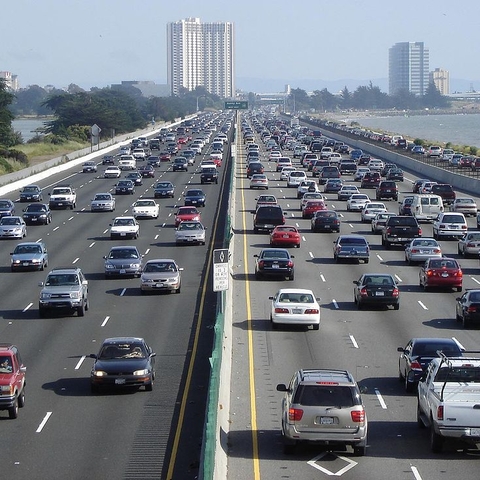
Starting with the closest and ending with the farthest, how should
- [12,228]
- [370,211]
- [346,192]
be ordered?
[12,228]
[370,211]
[346,192]

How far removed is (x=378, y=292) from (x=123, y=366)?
1421cm

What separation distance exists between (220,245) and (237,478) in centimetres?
3734

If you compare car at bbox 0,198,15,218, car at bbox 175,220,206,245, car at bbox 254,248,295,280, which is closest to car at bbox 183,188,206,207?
car at bbox 0,198,15,218

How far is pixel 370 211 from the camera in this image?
67500 mm

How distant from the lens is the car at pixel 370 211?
2640 inches

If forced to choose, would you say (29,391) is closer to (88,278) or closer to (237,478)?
(237,478)

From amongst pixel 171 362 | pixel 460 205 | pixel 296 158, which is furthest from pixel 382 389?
pixel 296 158

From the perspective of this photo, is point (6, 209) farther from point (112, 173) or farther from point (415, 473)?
point (415, 473)

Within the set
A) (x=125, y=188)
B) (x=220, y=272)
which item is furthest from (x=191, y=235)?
(x=125, y=188)

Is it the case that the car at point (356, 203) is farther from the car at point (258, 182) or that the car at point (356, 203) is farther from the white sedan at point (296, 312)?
the white sedan at point (296, 312)

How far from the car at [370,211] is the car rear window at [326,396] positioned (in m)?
46.8

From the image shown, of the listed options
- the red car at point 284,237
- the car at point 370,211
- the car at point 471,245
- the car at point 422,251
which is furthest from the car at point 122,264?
the car at point 370,211

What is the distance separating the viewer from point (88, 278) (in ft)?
155

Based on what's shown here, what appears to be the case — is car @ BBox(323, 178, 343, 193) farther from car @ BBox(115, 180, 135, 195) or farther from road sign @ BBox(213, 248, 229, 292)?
road sign @ BBox(213, 248, 229, 292)
